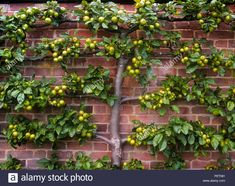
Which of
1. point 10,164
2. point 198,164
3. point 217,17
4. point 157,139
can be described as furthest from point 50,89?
point 217,17

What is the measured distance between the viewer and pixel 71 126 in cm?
304

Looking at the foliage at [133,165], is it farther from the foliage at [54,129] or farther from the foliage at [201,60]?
the foliage at [201,60]

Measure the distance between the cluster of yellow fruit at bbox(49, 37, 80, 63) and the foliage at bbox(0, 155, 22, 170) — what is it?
876mm

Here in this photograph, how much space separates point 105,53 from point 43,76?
56cm

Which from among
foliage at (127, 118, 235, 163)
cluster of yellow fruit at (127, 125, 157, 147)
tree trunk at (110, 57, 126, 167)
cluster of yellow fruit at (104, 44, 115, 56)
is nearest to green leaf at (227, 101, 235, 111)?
foliage at (127, 118, 235, 163)

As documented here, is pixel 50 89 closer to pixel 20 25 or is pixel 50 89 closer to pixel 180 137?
pixel 20 25

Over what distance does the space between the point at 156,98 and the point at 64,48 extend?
0.84 m

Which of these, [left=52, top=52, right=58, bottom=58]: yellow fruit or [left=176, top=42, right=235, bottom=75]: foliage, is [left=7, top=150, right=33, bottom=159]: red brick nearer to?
[left=52, top=52, right=58, bottom=58]: yellow fruit

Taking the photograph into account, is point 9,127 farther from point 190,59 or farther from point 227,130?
point 227,130

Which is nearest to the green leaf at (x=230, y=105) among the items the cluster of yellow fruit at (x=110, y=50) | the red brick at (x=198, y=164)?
the red brick at (x=198, y=164)

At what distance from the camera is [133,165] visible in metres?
3.01

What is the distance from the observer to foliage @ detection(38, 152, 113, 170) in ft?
9.67

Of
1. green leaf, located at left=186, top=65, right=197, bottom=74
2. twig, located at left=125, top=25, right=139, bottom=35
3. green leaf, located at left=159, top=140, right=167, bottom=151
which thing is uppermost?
twig, located at left=125, top=25, right=139, bottom=35

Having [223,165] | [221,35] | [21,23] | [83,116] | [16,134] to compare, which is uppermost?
[21,23]
